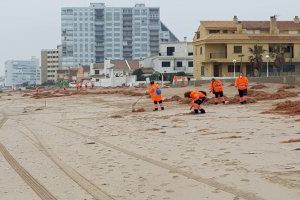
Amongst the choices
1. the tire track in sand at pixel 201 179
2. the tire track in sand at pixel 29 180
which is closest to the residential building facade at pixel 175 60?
the tire track in sand at pixel 29 180

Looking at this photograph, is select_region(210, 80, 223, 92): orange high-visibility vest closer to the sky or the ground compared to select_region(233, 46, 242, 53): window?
closer to the ground

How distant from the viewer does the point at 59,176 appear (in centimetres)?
818

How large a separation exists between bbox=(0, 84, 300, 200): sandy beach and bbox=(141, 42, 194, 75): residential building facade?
7410 cm

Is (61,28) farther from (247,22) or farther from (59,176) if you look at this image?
(59,176)

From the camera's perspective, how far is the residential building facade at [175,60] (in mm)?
89500

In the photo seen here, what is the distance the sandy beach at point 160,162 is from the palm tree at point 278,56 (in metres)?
49.1

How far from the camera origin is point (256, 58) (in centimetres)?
6228

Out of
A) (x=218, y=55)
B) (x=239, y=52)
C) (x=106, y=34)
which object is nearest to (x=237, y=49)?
(x=239, y=52)

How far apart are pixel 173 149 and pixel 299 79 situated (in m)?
27.9

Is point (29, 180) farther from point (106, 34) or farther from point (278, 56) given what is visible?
point (106, 34)

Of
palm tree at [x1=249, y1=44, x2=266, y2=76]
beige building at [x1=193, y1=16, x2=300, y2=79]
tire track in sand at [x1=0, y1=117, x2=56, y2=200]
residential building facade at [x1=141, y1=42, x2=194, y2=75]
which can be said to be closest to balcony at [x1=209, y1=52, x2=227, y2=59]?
beige building at [x1=193, y1=16, x2=300, y2=79]

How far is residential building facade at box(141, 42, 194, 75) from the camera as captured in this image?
89.5 m

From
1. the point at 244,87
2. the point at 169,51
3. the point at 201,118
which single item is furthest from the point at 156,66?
the point at 201,118

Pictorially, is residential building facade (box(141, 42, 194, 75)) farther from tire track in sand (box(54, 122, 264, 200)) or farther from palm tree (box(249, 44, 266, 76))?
tire track in sand (box(54, 122, 264, 200))
